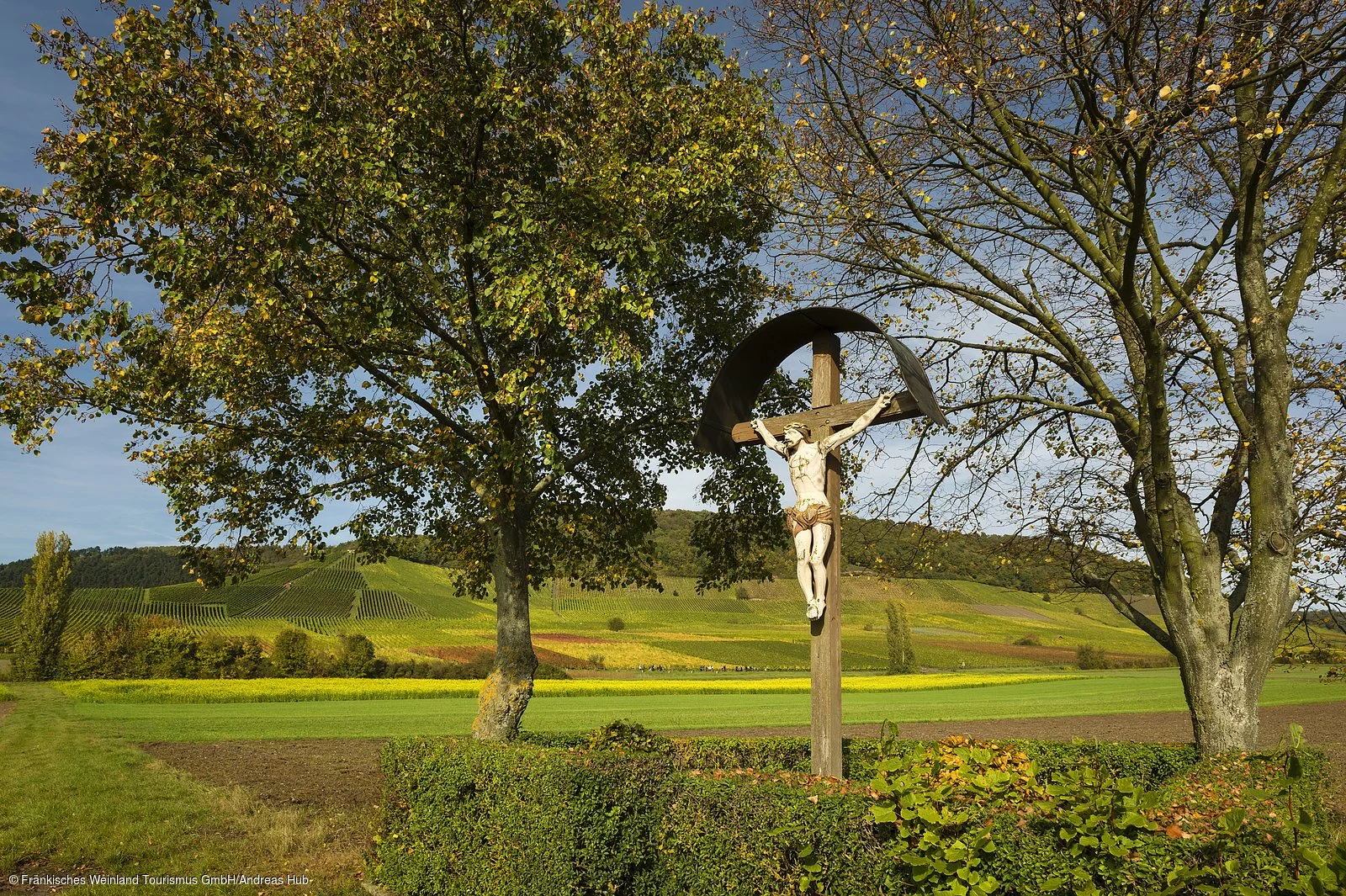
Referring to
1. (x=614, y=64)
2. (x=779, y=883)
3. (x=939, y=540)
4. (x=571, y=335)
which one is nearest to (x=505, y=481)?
(x=571, y=335)

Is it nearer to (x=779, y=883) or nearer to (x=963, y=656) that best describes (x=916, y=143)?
(x=779, y=883)

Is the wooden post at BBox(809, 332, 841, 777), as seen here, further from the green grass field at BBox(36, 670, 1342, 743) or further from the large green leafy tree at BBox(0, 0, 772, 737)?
the green grass field at BBox(36, 670, 1342, 743)

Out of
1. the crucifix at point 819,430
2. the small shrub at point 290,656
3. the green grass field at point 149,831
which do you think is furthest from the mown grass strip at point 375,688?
the crucifix at point 819,430

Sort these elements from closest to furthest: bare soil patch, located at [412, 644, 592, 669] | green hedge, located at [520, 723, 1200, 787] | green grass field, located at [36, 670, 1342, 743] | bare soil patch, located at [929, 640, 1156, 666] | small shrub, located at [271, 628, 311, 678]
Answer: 1. green hedge, located at [520, 723, 1200, 787]
2. green grass field, located at [36, 670, 1342, 743]
3. small shrub, located at [271, 628, 311, 678]
4. bare soil patch, located at [412, 644, 592, 669]
5. bare soil patch, located at [929, 640, 1156, 666]

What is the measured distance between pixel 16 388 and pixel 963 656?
7183 cm

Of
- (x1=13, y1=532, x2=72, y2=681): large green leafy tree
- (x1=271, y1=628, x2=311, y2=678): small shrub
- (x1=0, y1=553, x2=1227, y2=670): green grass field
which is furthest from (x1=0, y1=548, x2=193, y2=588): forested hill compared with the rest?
(x1=271, y1=628, x2=311, y2=678): small shrub

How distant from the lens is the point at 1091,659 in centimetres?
6731

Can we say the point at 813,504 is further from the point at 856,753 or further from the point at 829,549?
the point at 856,753

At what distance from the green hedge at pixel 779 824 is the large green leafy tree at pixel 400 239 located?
10.7ft

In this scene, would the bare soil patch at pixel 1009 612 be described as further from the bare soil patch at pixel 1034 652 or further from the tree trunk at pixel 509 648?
the tree trunk at pixel 509 648

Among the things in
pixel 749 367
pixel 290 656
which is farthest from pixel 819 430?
pixel 290 656

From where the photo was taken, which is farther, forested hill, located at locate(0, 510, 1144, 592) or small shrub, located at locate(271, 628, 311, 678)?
small shrub, located at locate(271, 628, 311, 678)

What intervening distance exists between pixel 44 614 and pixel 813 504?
4857 centimetres

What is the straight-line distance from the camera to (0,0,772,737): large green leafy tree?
895 cm
